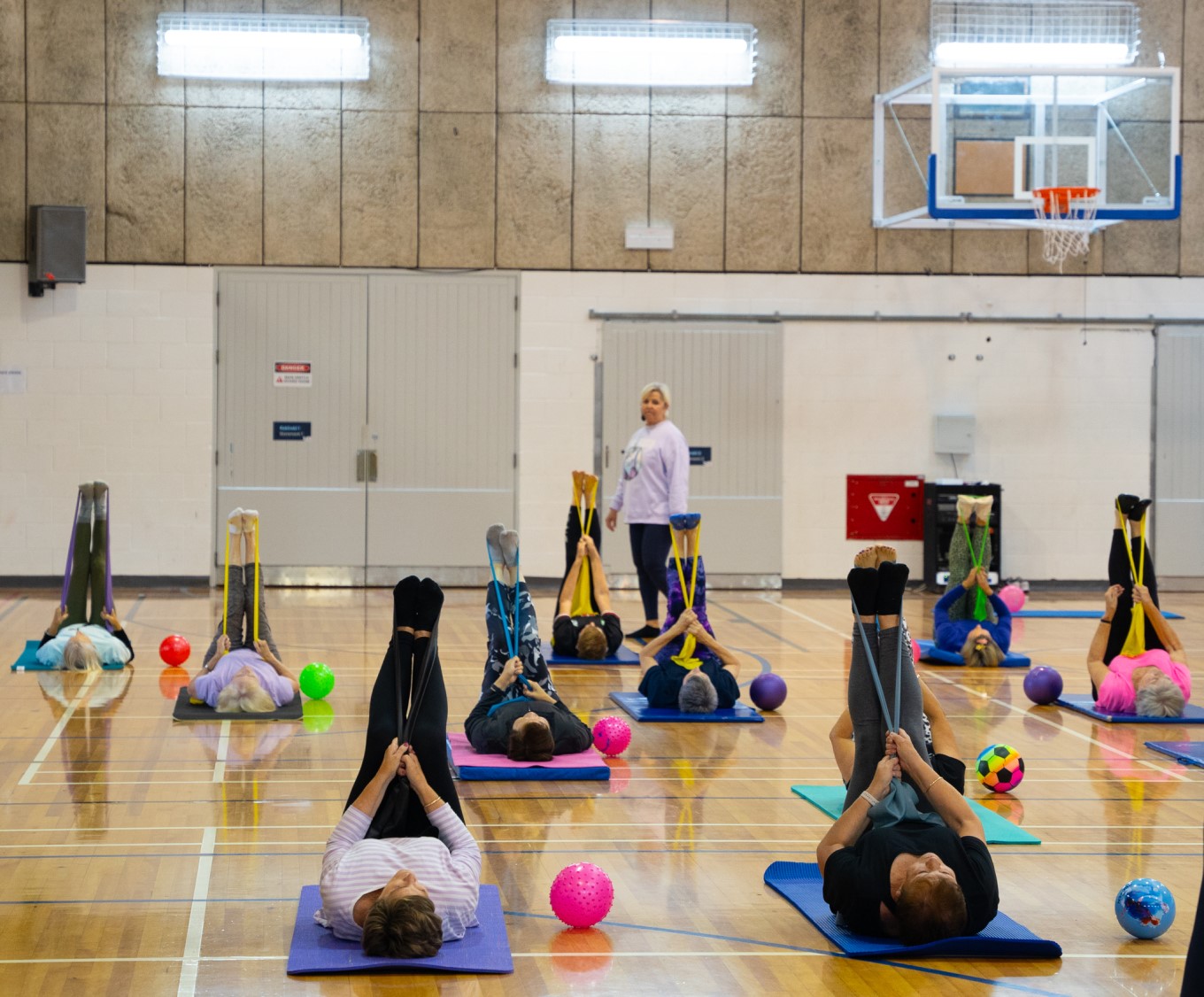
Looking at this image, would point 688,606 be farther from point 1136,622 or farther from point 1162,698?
point 1162,698

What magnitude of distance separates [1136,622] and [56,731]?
558 centimetres

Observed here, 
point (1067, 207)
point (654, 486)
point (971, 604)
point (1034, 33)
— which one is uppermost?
point (1034, 33)

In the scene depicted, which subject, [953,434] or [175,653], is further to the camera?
[953,434]

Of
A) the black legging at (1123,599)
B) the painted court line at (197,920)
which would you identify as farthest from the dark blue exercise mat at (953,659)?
the painted court line at (197,920)

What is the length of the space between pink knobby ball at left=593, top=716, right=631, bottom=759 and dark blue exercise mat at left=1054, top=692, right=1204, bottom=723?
276 cm

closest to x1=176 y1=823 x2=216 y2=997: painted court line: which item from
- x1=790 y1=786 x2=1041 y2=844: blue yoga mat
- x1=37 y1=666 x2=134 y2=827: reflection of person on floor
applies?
x1=37 y1=666 x2=134 y2=827: reflection of person on floor

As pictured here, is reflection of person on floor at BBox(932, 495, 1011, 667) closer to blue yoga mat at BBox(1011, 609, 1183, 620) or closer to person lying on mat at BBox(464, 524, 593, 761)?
blue yoga mat at BBox(1011, 609, 1183, 620)

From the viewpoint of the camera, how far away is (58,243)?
13.0 m

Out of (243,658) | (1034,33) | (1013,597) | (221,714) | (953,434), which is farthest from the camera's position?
(953,434)

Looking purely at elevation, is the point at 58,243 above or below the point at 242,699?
above

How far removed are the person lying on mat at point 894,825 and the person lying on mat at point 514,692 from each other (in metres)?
2.27

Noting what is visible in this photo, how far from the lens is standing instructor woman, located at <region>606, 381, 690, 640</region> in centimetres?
1009

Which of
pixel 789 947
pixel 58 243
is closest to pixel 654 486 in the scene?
pixel 789 947

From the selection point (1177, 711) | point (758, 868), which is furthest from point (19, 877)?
point (1177, 711)
